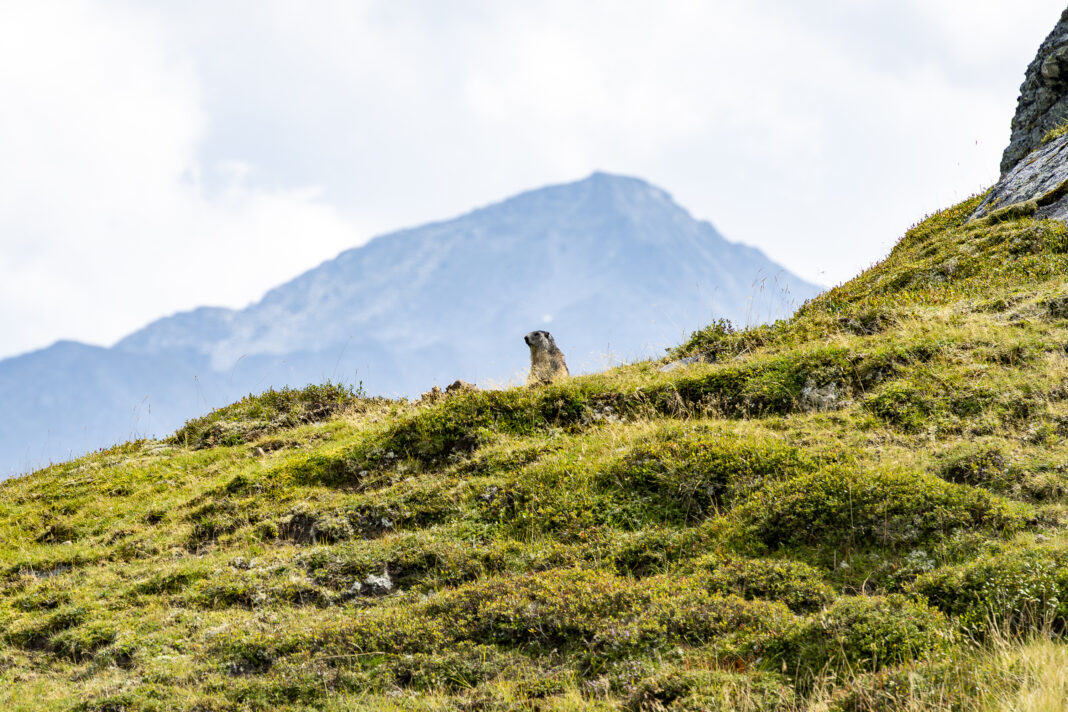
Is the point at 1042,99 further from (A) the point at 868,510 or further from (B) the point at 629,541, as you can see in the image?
(B) the point at 629,541

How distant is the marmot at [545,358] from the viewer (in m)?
17.2

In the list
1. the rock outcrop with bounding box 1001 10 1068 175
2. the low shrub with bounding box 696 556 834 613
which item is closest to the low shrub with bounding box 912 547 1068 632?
the low shrub with bounding box 696 556 834 613

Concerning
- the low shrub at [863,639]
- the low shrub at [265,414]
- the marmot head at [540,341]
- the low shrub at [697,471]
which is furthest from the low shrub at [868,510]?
the low shrub at [265,414]

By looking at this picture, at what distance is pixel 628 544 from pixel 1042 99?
23971 mm

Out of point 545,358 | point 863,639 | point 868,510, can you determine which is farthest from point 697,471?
point 545,358

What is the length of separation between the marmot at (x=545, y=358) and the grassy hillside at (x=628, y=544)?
2.21 m

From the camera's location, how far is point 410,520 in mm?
11617

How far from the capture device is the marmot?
17172mm

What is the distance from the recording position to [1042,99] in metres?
25.3

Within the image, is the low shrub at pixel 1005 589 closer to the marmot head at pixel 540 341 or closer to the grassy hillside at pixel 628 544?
the grassy hillside at pixel 628 544

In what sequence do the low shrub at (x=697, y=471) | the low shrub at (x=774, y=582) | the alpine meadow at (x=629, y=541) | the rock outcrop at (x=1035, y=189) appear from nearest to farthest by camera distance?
the alpine meadow at (x=629, y=541) → the low shrub at (x=774, y=582) → the low shrub at (x=697, y=471) → the rock outcrop at (x=1035, y=189)

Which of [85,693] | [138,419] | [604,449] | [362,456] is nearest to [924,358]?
[604,449]

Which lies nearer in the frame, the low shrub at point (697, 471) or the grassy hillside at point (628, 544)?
the grassy hillside at point (628, 544)

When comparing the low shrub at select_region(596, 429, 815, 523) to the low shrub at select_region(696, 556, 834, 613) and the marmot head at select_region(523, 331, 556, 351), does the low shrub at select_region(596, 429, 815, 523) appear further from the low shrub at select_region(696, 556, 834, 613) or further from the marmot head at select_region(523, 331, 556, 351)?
the marmot head at select_region(523, 331, 556, 351)
